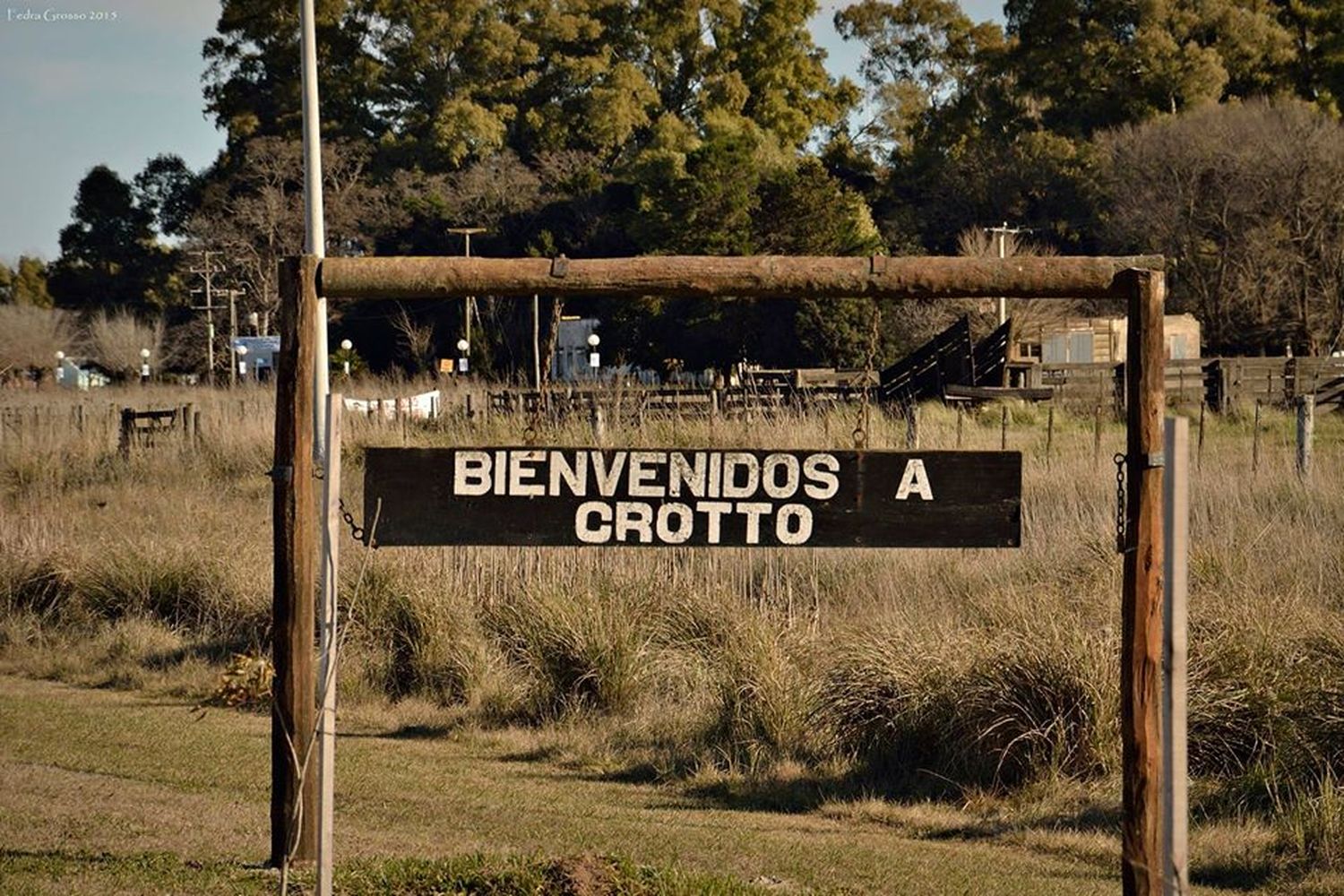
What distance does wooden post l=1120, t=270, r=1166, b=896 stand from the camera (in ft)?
18.0

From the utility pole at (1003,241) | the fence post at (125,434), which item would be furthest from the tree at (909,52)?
the fence post at (125,434)

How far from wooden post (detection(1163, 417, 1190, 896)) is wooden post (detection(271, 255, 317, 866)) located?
112 inches

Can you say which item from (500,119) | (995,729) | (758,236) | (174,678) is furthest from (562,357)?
(995,729)

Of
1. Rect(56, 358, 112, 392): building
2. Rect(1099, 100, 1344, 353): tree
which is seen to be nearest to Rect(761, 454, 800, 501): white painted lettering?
Rect(1099, 100, 1344, 353): tree

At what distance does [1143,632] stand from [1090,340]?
35.7 meters

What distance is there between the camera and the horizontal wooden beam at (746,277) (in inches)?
234

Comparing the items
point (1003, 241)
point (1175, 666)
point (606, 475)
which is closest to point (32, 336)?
point (1003, 241)

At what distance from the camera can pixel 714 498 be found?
6.10 m

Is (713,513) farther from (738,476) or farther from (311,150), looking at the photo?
(311,150)

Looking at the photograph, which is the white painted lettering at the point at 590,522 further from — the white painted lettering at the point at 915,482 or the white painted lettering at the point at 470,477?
the white painted lettering at the point at 915,482

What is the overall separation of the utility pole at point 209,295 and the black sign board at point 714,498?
47065 mm

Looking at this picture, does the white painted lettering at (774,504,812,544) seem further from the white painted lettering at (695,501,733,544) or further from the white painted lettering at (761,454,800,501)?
the white painted lettering at (695,501,733,544)

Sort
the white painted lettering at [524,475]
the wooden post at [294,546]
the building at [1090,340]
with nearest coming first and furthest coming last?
the wooden post at [294,546]
the white painted lettering at [524,475]
the building at [1090,340]

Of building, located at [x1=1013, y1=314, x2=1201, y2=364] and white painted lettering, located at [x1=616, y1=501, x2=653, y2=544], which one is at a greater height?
building, located at [x1=1013, y1=314, x2=1201, y2=364]
